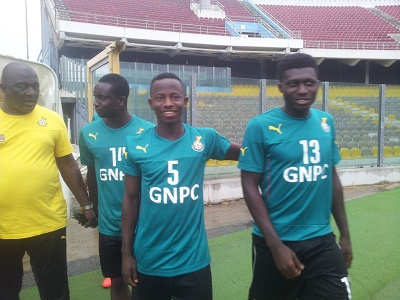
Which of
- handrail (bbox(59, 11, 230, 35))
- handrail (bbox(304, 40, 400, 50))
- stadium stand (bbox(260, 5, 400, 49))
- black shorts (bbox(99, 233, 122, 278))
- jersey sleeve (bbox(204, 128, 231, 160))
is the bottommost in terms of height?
black shorts (bbox(99, 233, 122, 278))

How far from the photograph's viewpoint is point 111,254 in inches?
106

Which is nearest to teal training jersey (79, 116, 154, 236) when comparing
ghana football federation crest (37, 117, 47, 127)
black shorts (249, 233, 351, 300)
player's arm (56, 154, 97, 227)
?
player's arm (56, 154, 97, 227)

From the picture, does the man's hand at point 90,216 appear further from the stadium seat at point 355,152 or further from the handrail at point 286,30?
the handrail at point 286,30

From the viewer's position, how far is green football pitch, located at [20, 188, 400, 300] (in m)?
3.49

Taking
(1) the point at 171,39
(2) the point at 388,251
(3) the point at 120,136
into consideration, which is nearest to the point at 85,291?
(3) the point at 120,136

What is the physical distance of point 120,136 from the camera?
8.81 feet

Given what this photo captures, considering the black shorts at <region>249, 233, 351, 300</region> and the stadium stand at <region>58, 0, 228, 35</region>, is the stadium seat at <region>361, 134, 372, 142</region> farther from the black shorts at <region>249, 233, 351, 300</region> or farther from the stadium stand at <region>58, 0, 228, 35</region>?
the stadium stand at <region>58, 0, 228, 35</region>

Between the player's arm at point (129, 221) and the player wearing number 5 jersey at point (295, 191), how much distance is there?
58 centimetres

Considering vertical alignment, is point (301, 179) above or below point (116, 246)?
above

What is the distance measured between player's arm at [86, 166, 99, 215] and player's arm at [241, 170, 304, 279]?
125 centimetres

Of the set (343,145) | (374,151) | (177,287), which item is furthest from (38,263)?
(374,151)

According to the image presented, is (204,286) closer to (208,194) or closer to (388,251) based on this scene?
(388,251)

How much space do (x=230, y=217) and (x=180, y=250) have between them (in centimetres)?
447

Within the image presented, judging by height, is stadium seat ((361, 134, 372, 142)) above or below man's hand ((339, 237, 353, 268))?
above
